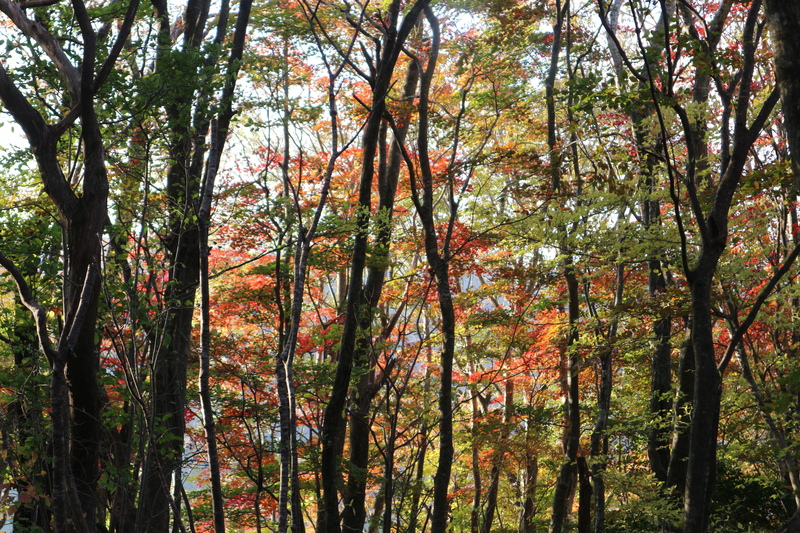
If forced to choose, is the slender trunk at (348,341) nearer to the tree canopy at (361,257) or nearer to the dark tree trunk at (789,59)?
the tree canopy at (361,257)

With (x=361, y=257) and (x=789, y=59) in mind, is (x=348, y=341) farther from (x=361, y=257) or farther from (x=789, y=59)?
(x=789, y=59)

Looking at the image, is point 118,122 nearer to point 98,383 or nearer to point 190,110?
point 190,110

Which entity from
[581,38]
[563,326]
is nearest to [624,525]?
[563,326]

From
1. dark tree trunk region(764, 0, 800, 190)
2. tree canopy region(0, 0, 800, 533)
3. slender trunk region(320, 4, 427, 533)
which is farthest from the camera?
slender trunk region(320, 4, 427, 533)

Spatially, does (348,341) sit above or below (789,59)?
below

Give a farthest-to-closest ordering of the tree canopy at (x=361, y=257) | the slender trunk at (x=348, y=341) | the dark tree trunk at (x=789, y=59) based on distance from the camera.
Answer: the slender trunk at (x=348, y=341)
the tree canopy at (x=361, y=257)
the dark tree trunk at (x=789, y=59)

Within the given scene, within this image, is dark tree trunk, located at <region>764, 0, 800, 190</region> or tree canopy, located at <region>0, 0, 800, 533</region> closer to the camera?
dark tree trunk, located at <region>764, 0, 800, 190</region>

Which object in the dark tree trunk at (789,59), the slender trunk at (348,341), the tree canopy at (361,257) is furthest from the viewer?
the slender trunk at (348,341)

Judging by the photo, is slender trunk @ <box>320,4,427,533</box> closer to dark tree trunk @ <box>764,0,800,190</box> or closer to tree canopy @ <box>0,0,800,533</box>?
tree canopy @ <box>0,0,800,533</box>

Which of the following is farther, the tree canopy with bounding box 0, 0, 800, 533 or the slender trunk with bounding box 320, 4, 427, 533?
the slender trunk with bounding box 320, 4, 427, 533

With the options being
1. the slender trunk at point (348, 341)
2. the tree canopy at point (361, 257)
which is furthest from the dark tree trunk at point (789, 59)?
the slender trunk at point (348, 341)

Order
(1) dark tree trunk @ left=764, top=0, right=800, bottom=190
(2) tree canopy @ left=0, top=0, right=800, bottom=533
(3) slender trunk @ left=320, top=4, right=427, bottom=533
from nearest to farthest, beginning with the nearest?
(1) dark tree trunk @ left=764, top=0, right=800, bottom=190
(2) tree canopy @ left=0, top=0, right=800, bottom=533
(3) slender trunk @ left=320, top=4, right=427, bottom=533

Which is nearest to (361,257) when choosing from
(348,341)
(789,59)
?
(348,341)

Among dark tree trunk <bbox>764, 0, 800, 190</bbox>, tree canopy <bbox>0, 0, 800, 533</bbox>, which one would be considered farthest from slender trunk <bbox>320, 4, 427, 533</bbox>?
dark tree trunk <bbox>764, 0, 800, 190</bbox>
